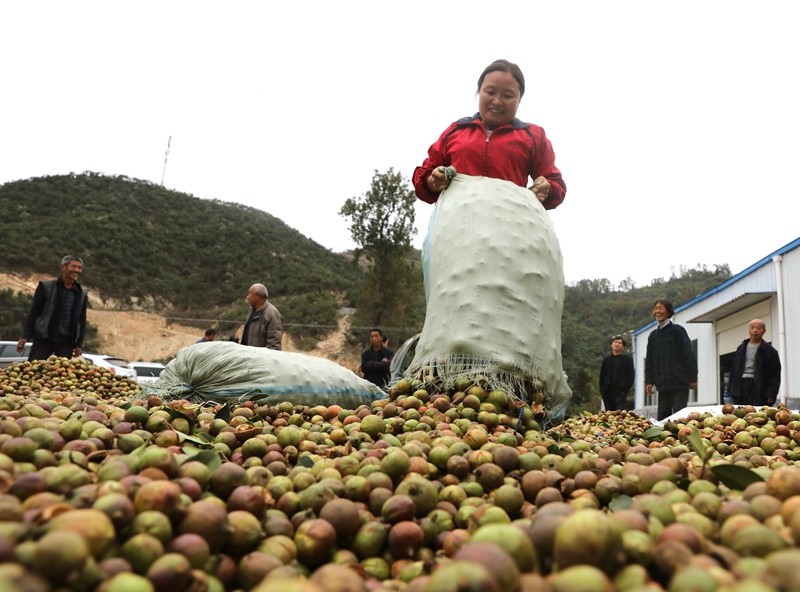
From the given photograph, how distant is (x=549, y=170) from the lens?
193 inches

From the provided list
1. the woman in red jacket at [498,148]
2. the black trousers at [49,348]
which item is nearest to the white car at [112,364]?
the black trousers at [49,348]

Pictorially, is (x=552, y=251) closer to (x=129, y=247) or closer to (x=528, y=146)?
(x=528, y=146)

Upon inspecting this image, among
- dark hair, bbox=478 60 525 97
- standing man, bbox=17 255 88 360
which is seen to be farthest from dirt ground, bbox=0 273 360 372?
dark hair, bbox=478 60 525 97

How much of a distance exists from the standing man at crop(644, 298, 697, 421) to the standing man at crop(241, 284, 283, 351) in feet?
16.1

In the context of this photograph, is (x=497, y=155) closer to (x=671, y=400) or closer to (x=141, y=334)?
(x=671, y=400)

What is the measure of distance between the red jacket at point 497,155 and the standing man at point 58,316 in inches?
210

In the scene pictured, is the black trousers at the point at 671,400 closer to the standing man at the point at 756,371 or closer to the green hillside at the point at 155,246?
the standing man at the point at 756,371

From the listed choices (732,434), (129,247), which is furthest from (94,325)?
(732,434)

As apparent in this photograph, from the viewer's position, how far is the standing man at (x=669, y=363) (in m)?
8.18

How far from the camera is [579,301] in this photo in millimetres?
61969

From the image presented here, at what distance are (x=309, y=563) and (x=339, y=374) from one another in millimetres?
3504

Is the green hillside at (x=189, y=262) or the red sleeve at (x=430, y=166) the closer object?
the red sleeve at (x=430, y=166)

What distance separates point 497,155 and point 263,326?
423cm

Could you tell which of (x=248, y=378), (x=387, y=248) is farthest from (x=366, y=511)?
(x=387, y=248)
